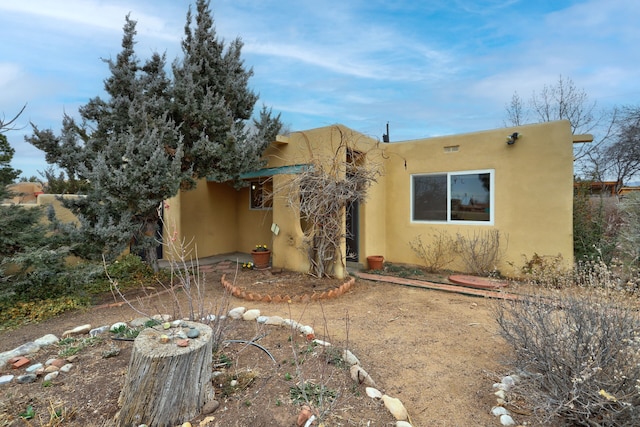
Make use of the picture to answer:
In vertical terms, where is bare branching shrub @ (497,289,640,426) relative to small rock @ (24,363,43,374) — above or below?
above

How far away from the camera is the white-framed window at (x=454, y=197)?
7.91m

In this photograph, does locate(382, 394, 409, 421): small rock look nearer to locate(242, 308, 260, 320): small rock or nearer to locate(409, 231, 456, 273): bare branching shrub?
locate(242, 308, 260, 320): small rock

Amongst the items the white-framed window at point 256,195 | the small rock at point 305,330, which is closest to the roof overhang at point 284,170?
the white-framed window at point 256,195

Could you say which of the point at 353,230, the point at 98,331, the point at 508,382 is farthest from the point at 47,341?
the point at 353,230

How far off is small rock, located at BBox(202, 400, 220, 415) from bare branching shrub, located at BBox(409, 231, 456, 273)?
690 centimetres

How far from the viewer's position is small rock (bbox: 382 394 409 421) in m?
2.56

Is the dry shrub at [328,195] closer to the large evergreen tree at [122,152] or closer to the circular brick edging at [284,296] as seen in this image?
the circular brick edging at [284,296]

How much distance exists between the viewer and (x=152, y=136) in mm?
5691

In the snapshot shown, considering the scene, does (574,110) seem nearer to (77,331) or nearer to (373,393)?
(373,393)

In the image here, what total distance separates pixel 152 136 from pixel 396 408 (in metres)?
5.76

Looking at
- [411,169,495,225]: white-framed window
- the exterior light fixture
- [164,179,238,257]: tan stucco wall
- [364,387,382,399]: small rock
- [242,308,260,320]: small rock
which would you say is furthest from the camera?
[164,179,238,257]: tan stucco wall

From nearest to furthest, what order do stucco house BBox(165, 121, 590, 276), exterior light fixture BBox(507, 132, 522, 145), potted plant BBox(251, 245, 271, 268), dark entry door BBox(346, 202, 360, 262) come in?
stucco house BBox(165, 121, 590, 276) < exterior light fixture BBox(507, 132, 522, 145) < potted plant BBox(251, 245, 271, 268) < dark entry door BBox(346, 202, 360, 262)

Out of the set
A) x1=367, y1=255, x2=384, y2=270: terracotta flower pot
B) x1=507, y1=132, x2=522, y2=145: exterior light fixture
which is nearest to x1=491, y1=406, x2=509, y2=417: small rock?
x1=367, y1=255, x2=384, y2=270: terracotta flower pot

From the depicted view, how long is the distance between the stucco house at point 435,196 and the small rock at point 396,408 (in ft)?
14.5
